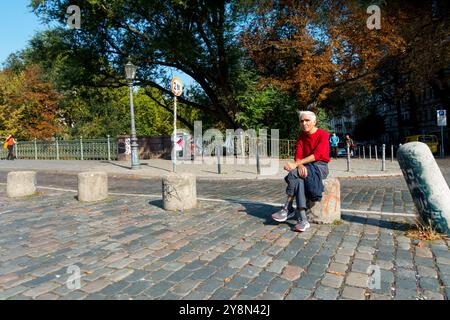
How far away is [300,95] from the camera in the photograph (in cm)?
1950

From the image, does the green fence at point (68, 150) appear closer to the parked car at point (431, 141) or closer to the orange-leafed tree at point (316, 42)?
the orange-leafed tree at point (316, 42)

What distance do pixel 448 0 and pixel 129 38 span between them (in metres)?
18.6

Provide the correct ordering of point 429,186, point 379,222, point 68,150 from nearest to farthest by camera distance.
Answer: point 429,186 → point 379,222 → point 68,150

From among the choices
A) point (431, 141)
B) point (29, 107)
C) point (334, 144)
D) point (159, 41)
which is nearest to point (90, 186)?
point (159, 41)

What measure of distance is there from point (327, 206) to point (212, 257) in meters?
2.10

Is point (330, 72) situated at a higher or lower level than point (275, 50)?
lower

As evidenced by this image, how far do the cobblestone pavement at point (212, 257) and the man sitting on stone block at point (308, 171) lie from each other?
429 mm

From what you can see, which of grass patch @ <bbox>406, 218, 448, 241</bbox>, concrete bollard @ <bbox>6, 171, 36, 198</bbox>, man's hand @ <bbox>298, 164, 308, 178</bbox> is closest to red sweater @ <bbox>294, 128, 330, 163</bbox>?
man's hand @ <bbox>298, 164, 308, 178</bbox>

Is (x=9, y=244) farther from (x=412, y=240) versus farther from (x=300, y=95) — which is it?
(x=300, y=95)

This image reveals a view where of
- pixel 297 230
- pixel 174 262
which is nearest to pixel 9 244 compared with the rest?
pixel 174 262

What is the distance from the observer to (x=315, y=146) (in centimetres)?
469

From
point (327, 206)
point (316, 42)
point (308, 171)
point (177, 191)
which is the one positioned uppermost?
point (316, 42)

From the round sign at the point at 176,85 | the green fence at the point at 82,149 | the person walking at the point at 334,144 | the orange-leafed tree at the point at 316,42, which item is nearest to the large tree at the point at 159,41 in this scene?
the orange-leafed tree at the point at 316,42

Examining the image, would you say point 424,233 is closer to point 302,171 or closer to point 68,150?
point 302,171
